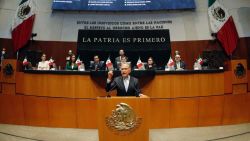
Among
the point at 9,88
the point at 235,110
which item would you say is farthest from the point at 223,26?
the point at 9,88

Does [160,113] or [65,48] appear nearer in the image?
[160,113]

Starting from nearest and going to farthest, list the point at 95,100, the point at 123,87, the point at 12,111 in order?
the point at 123,87
the point at 95,100
the point at 12,111

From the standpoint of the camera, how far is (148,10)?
7008 mm

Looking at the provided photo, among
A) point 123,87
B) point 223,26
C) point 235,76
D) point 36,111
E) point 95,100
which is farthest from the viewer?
point 223,26

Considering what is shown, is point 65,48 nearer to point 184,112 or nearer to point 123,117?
point 184,112

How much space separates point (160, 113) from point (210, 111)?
88 centimetres

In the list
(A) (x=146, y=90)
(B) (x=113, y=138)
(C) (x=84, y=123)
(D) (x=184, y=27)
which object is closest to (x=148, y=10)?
(D) (x=184, y=27)

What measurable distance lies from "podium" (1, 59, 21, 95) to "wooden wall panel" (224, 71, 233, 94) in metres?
3.63

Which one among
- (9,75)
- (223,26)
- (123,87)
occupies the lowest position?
(123,87)

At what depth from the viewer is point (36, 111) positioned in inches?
217

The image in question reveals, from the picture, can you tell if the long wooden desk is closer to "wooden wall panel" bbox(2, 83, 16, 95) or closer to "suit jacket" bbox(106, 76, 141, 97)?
"wooden wall panel" bbox(2, 83, 16, 95)

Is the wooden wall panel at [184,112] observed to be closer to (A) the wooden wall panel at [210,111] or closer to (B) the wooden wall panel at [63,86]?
(A) the wooden wall panel at [210,111]

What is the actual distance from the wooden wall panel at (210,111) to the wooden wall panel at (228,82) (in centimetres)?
29

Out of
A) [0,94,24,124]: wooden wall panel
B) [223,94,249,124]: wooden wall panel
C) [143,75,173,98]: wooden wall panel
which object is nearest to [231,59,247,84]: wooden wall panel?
[223,94,249,124]: wooden wall panel
